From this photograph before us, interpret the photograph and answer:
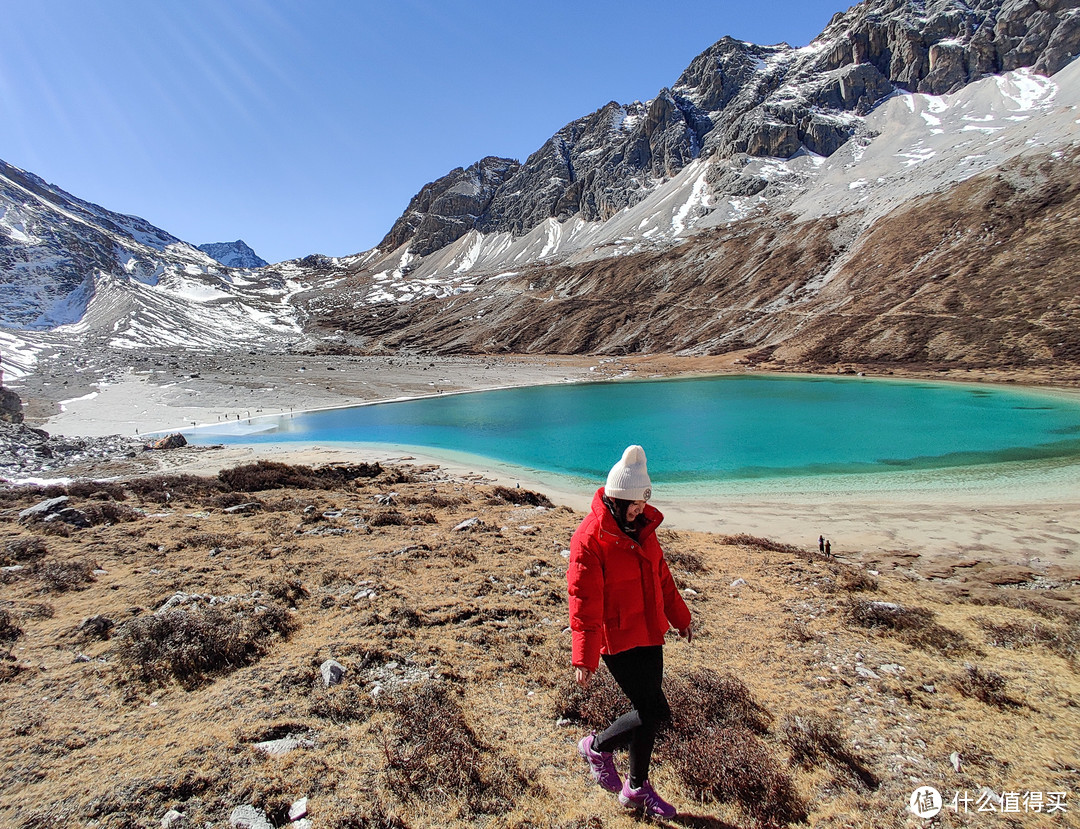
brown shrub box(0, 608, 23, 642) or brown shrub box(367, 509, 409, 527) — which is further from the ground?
brown shrub box(0, 608, 23, 642)

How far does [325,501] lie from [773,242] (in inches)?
3878

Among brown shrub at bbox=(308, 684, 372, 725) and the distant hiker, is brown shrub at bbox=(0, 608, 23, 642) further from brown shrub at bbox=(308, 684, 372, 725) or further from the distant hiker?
the distant hiker

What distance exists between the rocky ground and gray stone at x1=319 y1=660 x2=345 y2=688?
5 cm

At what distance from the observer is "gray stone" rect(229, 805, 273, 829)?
3.38 meters

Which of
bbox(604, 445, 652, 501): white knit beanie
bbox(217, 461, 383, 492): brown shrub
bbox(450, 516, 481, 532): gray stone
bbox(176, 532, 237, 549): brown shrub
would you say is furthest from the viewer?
bbox(217, 461, 383, 492): brown shrub

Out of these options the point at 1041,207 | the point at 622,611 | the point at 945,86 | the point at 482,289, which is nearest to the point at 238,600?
the point at 622,611

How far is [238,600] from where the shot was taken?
704 centimetres

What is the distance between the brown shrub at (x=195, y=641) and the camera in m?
5.35

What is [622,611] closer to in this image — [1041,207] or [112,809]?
[112,809]

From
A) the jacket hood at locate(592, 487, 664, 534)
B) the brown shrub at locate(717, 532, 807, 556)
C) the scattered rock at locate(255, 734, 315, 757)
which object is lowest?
the brown shrub at locate(717, 532, 807, 556)

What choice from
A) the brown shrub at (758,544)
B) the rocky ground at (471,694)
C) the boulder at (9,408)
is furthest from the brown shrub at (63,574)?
the boulder at (9,408)

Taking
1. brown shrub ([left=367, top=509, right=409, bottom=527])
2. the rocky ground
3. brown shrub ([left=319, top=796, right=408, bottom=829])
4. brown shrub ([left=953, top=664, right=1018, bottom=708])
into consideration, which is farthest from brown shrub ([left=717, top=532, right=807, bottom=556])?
brown shrub ([left=319, top=796, right=408, bottom=829])

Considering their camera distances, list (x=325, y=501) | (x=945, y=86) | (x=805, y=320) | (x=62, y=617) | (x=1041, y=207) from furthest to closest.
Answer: (x=945, y=86) → (x=805, y=320) → (x=1041, y=207) → (x=325, y=501) → (x=62, y=617)

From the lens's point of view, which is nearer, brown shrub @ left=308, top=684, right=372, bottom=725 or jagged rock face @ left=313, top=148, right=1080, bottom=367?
brown shrub @ left=308, top=684, right=372, bottom=725
